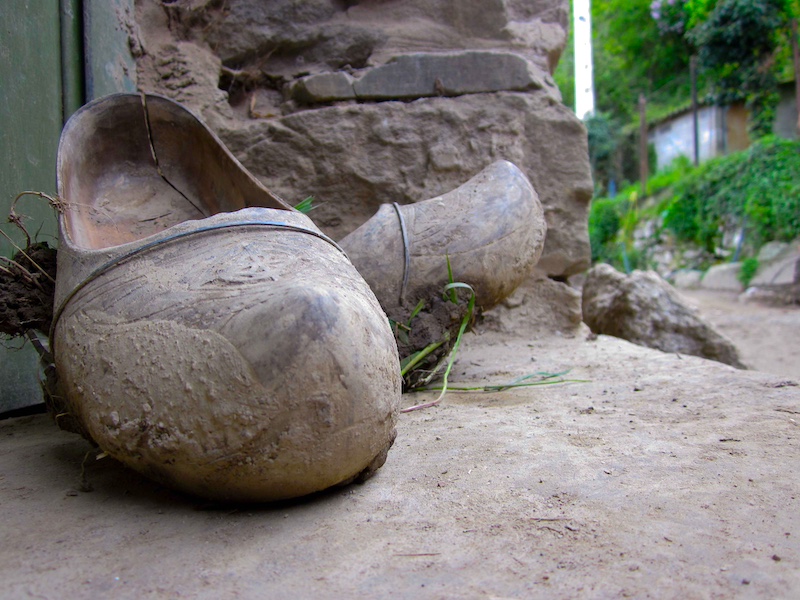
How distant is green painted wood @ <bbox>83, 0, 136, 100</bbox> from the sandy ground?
131cm

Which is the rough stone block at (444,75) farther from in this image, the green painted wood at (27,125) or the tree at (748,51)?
the tree at (748,51)

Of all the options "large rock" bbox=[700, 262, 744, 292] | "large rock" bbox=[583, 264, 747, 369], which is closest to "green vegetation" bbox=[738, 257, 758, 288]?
"large rock" bbox=[700, 262, 744, 292]

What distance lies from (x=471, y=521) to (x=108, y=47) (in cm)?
228

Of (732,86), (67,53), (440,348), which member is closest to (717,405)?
(440,348)

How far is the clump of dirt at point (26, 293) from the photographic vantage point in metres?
1.47

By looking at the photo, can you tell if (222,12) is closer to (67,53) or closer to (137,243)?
(67,53)

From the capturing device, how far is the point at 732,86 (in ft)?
50.0

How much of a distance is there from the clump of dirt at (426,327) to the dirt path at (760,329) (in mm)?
2418

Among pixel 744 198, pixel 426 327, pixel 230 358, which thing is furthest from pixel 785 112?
pixel 230 358

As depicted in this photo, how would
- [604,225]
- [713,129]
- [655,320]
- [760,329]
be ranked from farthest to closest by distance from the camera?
[713,129] → [604,225] → [760,329] → [655,320]

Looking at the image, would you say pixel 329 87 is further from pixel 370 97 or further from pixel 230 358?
pixel 230 358

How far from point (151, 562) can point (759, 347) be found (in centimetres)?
602

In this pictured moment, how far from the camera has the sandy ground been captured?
862 millimetres

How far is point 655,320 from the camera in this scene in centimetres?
354
